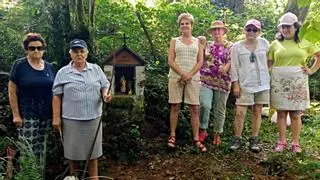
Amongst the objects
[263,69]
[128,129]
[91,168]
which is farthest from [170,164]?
[263,69]

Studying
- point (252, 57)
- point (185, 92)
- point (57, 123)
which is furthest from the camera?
point (185, 92)

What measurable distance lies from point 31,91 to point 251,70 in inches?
101

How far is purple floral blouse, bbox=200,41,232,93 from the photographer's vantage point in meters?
5.34

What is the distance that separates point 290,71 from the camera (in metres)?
4.97

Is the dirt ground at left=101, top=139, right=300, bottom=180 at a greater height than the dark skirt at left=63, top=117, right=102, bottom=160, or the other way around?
the dark skirt at left=63, top=117, right=102, bottom=160

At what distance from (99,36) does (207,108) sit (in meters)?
2.52

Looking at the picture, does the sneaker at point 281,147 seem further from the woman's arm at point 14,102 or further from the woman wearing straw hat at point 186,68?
the woman's arm at point 14,102

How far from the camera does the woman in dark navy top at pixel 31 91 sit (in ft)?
12.8

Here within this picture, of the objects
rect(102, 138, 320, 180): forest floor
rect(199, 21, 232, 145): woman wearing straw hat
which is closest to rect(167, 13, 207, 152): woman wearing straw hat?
rect(199, 21, 232, 145): woman wearing straw hat

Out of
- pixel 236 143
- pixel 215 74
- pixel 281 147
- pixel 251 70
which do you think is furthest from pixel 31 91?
pixel 281 147

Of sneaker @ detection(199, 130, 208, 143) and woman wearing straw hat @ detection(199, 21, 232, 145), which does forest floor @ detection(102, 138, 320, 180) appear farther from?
woman wearing straw hat @ detection(199, 21, 232, 145)

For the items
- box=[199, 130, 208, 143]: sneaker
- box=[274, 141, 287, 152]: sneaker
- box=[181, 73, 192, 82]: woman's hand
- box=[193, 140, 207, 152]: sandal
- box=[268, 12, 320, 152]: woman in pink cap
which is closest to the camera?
box=[268, 12, 320, 152]: woman in pink cap

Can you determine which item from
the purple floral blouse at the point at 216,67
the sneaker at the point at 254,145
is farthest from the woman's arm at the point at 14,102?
the sneaker at the point at 254,145

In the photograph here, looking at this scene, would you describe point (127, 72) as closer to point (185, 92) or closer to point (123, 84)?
point (123, 84)
